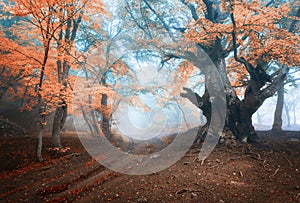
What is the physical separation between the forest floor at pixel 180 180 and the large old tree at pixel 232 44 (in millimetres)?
2244

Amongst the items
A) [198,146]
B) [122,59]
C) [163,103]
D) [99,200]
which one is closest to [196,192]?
[99,200]

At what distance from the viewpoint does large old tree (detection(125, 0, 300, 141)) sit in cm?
691

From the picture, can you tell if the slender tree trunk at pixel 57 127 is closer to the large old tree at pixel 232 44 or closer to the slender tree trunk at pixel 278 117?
the large old tree at pixel 232 44

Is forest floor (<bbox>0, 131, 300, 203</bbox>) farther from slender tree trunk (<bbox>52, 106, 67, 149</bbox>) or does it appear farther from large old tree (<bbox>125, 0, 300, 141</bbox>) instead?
large old tree (<bbox>125, 0, 300, 141</bbox>)

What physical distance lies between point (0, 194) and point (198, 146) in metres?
8.14

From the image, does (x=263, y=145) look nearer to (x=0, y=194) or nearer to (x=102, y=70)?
(x=0, y=194)

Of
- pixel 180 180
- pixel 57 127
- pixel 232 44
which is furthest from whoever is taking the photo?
pixel 57 127

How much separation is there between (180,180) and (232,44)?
7.09 m

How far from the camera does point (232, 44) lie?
9.00 m

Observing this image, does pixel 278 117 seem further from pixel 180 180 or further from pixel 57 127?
pixel 57 127

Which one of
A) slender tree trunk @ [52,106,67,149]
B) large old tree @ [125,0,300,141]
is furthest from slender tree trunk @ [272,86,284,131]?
slender tree trunk @ [52,106,67,149]

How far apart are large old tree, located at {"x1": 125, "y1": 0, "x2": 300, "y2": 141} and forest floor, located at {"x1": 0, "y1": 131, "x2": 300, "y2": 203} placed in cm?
224

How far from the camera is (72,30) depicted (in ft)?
39.3

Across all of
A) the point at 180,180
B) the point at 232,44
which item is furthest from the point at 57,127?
the point at 232,44
